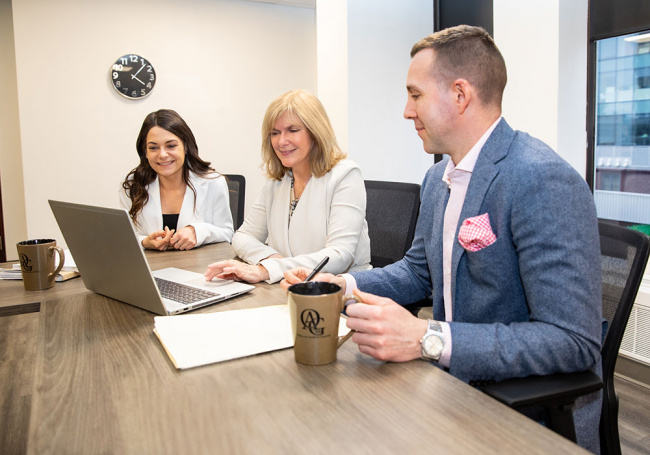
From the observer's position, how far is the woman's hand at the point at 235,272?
151 centimetres

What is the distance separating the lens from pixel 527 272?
1.03 meters

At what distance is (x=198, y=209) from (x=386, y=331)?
5.68 ft

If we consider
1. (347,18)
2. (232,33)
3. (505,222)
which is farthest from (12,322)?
(232,33)

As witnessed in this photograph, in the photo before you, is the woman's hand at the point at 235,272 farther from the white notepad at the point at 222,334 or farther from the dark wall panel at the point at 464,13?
the dark wall panel at the point at 464,13

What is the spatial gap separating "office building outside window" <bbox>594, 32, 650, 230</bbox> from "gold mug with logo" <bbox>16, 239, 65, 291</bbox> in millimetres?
2873

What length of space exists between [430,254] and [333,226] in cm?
64

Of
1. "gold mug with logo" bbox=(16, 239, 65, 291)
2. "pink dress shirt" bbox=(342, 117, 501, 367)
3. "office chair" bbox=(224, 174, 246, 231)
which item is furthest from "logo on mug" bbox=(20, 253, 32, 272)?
"office chair" bbox=(224, 174, 246, 231)

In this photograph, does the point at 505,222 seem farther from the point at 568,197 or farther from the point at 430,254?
the point at 430,254

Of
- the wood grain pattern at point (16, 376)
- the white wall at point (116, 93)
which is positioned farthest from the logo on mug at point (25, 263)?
the white wall at point (116, 93)

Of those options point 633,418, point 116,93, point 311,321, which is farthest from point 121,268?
point 116,93

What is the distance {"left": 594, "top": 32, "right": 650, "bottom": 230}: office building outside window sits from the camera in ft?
9.53

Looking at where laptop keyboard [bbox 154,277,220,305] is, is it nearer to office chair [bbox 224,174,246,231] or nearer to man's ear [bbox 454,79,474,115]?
man's ear [bbox 454,79,474,115]

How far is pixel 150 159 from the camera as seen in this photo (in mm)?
2555

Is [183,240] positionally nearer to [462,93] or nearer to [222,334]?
[222,334]
